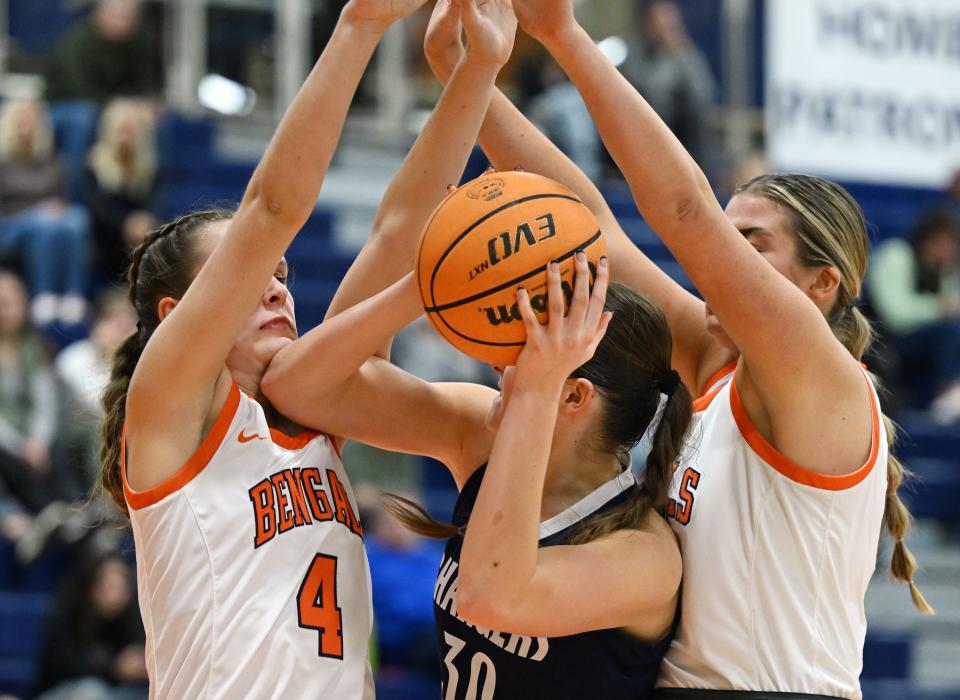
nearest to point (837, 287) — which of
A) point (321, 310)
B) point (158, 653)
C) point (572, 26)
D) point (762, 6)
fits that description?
point (572, 26)

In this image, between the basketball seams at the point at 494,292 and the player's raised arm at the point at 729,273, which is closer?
the basketball seams at the point at 494,292

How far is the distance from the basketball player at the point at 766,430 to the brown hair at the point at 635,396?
0.13 metres

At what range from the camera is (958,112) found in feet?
37.0

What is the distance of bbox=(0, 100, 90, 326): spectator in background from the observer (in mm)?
9070

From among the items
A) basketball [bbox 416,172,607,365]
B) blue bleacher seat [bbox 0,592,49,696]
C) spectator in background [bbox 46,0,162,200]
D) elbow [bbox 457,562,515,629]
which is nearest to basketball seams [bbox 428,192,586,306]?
basketball [bbox 416,172,607,365]

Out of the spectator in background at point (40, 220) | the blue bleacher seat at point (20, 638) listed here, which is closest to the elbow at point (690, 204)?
the blue bleacher seat at point (20, 638)

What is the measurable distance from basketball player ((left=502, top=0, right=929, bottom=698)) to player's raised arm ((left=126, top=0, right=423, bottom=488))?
38 cm

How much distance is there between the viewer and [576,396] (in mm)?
2980

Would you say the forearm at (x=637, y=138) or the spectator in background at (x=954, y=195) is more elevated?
the forearm at (x=637, y=138)

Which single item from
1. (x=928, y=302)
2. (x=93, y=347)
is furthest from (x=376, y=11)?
(x=928, y=302)

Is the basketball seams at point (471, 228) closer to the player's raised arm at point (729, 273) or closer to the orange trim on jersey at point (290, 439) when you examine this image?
the player's raised arm at point (729, 273)

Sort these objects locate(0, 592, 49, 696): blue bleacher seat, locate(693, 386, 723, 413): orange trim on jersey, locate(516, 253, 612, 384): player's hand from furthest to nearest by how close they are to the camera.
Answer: locate(0, 592, 49, 696): blue bleacher seat < locate(693, 386, 723, 413): orange trim on jersey < locate(516, 253, 612, 384): player's hand

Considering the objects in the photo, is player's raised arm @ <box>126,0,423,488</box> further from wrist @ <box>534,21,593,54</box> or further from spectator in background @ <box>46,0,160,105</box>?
spectator in background @ <box>46,0,160,105</box>

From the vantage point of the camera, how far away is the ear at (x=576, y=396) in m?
2.96
